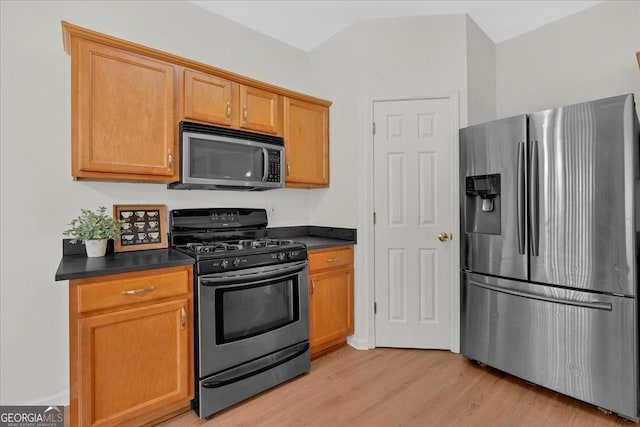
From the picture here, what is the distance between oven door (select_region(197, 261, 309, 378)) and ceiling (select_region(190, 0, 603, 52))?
81.7 inches

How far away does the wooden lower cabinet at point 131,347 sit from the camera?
1.55 meters

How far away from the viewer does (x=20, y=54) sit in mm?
1871

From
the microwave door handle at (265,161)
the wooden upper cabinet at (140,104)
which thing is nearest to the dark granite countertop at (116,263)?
the wooden upper cabinet at (140,104)

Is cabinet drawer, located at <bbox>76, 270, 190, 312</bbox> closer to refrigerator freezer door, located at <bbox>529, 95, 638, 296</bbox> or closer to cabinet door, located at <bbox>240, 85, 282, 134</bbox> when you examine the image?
cabinet door, located at <bbox>240, 85, 282, 134</bbox>

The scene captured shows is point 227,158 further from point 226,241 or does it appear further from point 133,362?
point 133,362

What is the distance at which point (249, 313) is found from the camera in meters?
2.07

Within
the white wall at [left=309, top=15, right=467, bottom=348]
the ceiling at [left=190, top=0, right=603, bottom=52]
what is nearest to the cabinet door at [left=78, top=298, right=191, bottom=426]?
the white wall at [left=309, top=15, right=467, bottom=348]

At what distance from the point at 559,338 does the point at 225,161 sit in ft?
8.19

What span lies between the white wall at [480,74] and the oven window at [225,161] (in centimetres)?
182

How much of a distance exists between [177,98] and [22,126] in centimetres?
87

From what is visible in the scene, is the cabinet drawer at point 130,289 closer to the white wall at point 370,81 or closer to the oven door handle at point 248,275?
the oven door handle at point 248,275

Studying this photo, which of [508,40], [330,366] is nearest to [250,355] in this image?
[330,366]

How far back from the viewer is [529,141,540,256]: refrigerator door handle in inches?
82.7

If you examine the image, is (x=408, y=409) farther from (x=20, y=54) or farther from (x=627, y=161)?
(x=20, y=54)
